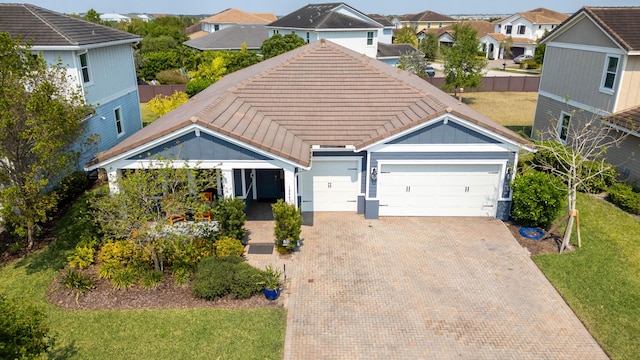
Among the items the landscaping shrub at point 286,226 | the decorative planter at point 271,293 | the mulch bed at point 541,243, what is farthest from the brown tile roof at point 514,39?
the decorative planter at point 271,293

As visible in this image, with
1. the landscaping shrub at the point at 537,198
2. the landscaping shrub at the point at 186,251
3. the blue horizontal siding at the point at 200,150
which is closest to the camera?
the landscaping shrub at the point at 186,251

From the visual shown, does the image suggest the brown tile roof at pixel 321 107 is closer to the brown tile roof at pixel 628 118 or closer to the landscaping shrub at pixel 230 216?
the landscaping shrub at pixel 230 216

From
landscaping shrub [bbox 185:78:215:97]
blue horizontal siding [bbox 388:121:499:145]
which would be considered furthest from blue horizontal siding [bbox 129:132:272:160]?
landscaping shrub [bbox 185:78:215:97]

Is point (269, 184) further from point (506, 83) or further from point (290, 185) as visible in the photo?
point (506, 83)

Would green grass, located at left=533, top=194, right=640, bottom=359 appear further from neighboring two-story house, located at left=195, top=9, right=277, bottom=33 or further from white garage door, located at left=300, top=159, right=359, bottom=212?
neighboring two-story house, located at left=195, top=9, right=277, bottom=33

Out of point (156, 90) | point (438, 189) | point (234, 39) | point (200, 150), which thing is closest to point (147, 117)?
point (156, 90)

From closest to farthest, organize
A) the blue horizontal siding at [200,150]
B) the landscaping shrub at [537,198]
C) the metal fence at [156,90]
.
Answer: the blue horizontal siding at [200,150], the landscaping shrub at [537,198], the metal fence at [156,90]
